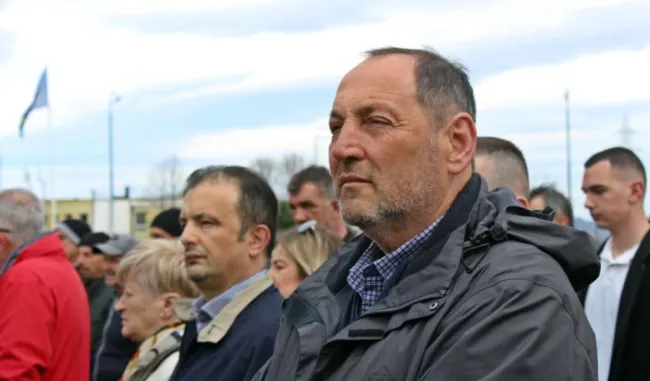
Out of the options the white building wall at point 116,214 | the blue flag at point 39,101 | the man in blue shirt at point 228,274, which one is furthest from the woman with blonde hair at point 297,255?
the white building wall at point 116,214

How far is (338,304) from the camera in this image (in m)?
2.39

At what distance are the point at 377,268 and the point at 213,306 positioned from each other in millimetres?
1692

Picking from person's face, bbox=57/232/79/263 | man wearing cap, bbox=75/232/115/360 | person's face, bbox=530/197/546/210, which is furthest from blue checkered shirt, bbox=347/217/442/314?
person's face, bbox=57/232/79/263

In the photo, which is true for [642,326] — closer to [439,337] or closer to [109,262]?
[439,337]

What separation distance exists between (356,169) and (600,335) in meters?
3.68

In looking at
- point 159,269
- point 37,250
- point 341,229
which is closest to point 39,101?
point 341,229

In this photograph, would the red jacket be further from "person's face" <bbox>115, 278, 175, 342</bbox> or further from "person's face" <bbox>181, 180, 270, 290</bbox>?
"person's face" <bbox>181, 180, 270, 290</bbox>

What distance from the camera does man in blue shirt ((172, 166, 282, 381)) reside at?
3.70 m

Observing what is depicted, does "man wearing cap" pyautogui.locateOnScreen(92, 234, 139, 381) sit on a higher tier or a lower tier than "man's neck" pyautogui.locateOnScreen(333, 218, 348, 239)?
lower

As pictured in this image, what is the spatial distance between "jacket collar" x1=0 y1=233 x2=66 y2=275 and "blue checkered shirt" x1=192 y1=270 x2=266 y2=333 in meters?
1.85

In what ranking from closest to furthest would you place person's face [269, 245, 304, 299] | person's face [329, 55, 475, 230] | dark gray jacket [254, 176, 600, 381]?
dark gray jacket [254, 176, 600, 381] < person's face [329, 55, 475, 230] < person's face [269, 245, 304, 299]

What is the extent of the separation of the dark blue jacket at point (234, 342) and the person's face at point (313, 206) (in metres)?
3.02

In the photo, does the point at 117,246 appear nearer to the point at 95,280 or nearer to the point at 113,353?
the point at 95,280

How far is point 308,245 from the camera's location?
4.94m
